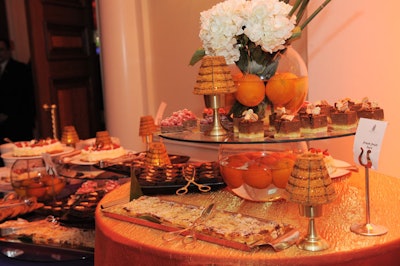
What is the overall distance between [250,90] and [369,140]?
15.6 inches

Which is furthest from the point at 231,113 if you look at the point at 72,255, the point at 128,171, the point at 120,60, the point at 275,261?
the point at 120,60

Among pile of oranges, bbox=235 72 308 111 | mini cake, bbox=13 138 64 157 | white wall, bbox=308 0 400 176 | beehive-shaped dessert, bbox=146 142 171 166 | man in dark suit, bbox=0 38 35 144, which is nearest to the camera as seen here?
pile of oranges, bbox=235 72 308 111

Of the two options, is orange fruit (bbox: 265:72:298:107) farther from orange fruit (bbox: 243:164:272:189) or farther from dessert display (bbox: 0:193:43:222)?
dessert display (bbox: 0:193:43:222)

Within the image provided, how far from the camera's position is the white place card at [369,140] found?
117 cm

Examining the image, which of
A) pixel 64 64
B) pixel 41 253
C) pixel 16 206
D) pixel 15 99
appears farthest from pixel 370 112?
pixel 15 99

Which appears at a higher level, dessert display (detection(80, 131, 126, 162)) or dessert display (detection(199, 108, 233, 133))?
dessert display (detection(199, 108, 233, 133))

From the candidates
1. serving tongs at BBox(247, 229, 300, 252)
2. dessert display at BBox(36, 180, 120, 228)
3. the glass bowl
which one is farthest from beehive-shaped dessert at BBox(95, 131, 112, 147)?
serving tongs at BBox(247, 229, 300, 252)

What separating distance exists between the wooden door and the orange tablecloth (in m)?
2.87

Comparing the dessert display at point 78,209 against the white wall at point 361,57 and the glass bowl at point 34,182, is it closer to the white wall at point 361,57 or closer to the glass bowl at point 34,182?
the glass bowl at point 34,182

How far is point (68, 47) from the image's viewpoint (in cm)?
476

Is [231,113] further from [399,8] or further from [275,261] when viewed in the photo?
[399,8]

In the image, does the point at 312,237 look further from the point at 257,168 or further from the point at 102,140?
the point at 102,140

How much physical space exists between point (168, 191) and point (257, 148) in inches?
12.6

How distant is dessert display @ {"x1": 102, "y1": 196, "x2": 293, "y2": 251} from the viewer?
114cm
